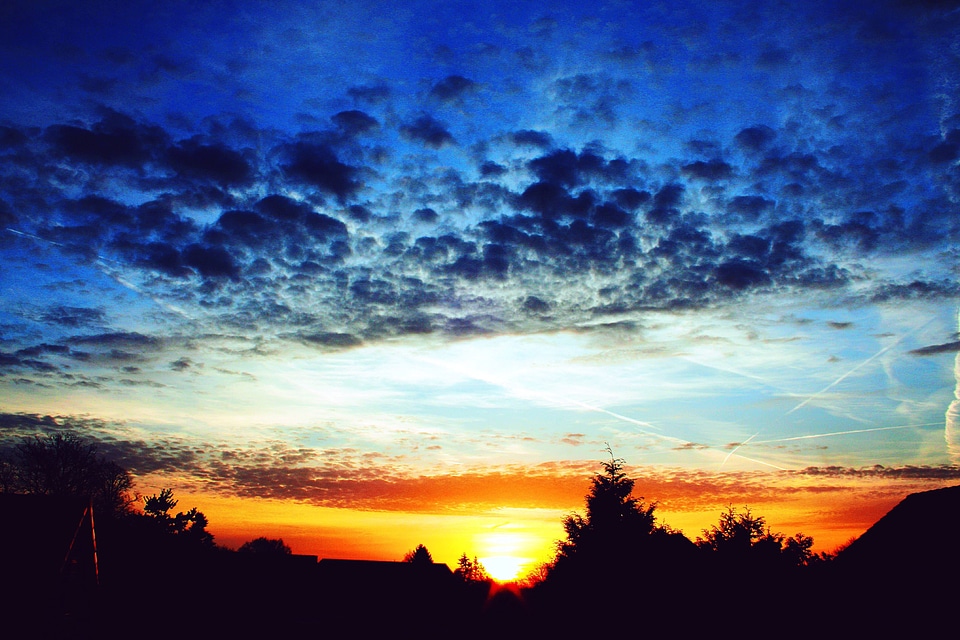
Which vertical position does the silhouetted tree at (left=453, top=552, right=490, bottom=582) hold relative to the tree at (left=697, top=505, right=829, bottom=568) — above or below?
below

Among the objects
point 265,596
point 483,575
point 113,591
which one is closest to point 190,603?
point 113,591

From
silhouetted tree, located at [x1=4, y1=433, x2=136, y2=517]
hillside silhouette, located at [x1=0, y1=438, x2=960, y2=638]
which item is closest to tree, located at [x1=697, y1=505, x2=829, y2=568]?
hillside silhouette, located at [x1=0, y1=438, x2=960, y2=638]

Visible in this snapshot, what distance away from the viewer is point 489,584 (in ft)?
236

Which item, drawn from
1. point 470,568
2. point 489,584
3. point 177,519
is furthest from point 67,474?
point 470,568

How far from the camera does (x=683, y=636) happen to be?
27.0 m

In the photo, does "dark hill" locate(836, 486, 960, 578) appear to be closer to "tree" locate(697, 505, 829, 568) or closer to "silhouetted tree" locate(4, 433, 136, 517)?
"tree" locate(697, 505, 829, 568)

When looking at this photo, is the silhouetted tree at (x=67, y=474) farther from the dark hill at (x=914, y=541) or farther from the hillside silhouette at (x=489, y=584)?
the dark hill at (x=914, y=541)

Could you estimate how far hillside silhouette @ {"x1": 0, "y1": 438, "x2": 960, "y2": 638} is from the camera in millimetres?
18688

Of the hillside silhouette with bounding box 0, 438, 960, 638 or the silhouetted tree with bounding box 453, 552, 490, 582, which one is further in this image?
the silhouetted tree with bounding box 453, 552, 490, 582

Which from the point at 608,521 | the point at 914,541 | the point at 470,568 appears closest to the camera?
the point at 914,541

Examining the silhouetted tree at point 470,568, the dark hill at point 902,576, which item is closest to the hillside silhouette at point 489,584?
the dark hill at point 902,576

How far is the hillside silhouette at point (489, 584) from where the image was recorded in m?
18.7

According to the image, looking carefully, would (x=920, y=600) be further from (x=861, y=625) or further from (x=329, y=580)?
(x=329, y=580)

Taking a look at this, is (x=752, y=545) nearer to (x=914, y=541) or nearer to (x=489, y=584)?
(x=914, y=541)
